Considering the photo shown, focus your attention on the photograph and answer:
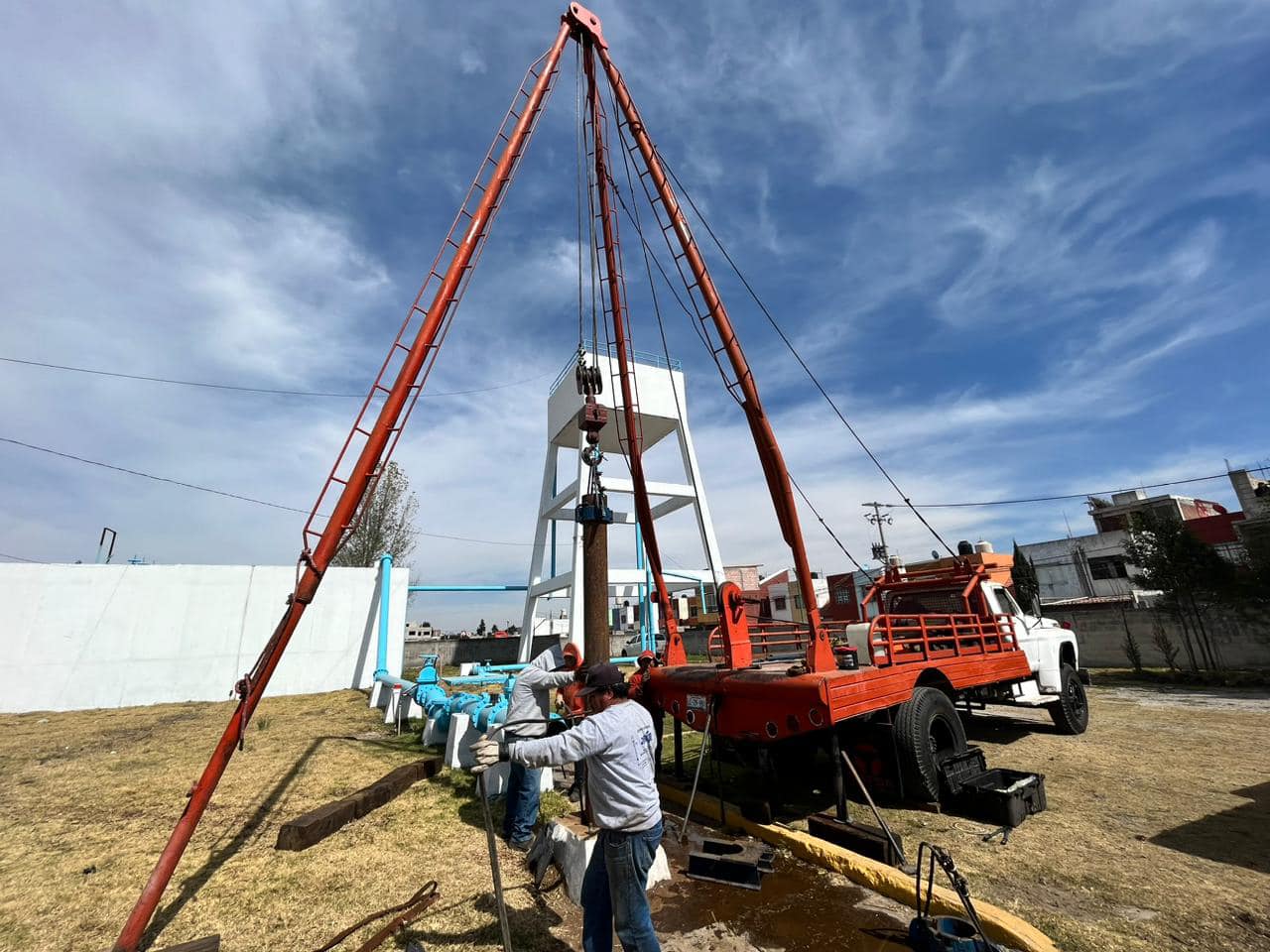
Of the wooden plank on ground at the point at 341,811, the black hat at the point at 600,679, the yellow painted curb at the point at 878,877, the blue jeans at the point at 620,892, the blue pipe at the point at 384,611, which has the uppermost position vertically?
the blue pipe at the point at 384,611

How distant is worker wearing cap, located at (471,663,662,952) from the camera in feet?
10.2

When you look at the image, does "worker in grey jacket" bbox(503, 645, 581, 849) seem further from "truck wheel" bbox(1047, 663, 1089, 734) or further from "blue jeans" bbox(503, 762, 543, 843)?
"truck wheel" bbox(1047, 663, 1089, 734)

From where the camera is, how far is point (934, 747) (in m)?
6.41

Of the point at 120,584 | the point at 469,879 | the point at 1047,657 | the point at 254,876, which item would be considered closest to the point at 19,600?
the point at 120,584

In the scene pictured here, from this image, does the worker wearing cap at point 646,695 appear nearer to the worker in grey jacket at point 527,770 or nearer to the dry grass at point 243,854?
the dry grass at point 243,854

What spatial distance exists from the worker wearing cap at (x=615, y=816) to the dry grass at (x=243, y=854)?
2.92ft

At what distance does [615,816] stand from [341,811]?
4431 millimetres

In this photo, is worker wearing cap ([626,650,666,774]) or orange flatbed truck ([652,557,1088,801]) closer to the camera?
orange flatbed truck ([652,557,1088,801])

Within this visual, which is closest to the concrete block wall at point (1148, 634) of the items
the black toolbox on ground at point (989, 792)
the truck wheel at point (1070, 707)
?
the truck wheel at point (1070, 707)

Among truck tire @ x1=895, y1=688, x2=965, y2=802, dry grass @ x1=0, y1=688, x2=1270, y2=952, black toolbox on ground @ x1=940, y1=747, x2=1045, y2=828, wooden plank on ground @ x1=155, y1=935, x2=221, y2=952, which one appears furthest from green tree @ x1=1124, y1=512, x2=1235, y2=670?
wooden plank on ground @ x1=155, y1=935, x2=221, y2=952

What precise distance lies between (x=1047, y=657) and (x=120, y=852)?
12.9 metres

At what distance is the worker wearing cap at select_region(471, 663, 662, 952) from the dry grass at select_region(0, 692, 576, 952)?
2.92 feet

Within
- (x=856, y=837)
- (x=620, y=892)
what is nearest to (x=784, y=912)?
(x=856, y=837)

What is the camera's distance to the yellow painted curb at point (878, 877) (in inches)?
136
